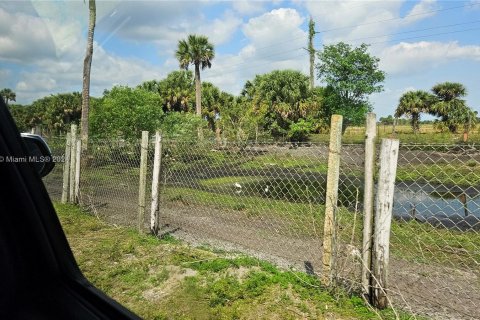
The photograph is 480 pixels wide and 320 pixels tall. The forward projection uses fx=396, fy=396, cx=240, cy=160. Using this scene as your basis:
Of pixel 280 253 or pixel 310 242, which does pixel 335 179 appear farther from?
pixel 310 242

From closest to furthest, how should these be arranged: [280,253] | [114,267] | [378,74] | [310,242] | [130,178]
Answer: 1. [114,267]
2. [280,253]
3. [310,242]
4. [130,178]
5. [378,74]

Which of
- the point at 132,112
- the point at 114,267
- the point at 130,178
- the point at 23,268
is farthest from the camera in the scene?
the point at 132,112

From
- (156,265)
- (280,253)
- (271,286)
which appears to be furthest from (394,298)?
(156,265)

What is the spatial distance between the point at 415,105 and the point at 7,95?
125 feet

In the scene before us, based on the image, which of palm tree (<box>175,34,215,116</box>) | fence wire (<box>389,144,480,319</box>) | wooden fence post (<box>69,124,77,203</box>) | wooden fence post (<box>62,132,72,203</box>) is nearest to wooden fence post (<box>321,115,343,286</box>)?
fence wire (<box>389,144,480,319</box>)

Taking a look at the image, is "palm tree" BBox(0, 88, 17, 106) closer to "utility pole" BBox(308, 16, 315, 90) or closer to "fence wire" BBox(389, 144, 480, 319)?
"fence wire" BBox(389, 144, 480, 319)

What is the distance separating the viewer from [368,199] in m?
3.56

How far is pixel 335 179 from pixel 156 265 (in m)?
2.33

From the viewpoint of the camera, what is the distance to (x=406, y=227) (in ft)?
24.6

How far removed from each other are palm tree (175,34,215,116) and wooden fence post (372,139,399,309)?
30365mm

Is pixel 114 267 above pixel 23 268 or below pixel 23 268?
below

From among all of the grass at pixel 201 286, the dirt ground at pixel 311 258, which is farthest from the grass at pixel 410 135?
the grass at pixel 201 286

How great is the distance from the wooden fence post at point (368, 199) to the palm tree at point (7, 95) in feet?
9.36

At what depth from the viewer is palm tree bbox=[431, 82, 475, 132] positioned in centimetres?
3222
